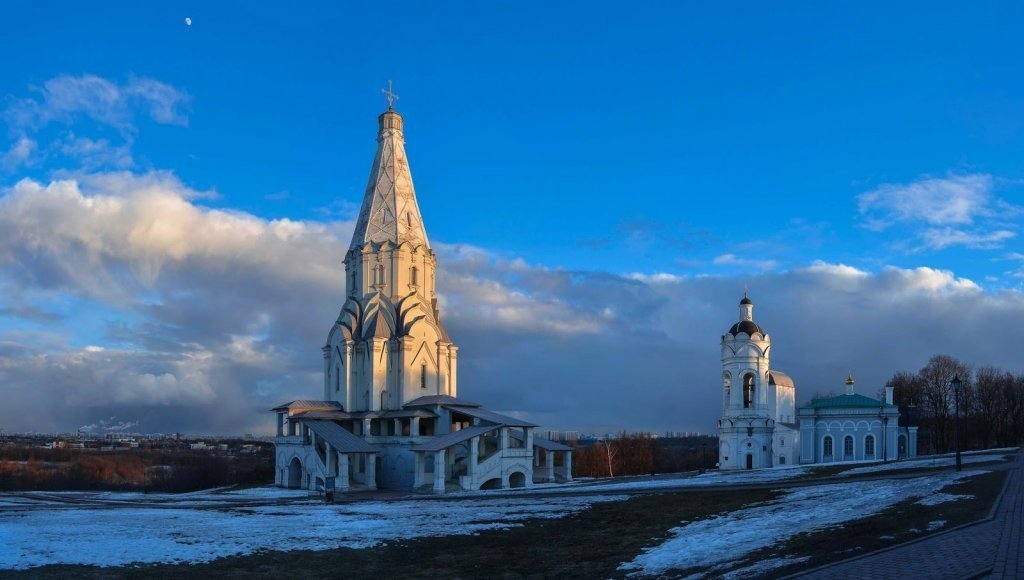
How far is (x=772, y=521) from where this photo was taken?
18.6 m

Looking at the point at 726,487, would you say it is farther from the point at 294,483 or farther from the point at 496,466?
the point at 294,483

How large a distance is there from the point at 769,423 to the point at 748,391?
2309 millimetres

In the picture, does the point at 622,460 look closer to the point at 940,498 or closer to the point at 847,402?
the point at 847,402

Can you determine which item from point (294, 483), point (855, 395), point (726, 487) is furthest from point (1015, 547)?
point (855, 395)

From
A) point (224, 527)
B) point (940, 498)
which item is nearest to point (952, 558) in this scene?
Answer: point (940, 498)

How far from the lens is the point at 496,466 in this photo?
136 feet

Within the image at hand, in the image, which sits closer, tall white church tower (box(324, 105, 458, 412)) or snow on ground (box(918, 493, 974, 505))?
snow on ground (box(918, 493, 974, 505))

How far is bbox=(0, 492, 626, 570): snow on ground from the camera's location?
18.2 meters

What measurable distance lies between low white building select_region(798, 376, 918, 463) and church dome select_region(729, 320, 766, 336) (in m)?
6.48

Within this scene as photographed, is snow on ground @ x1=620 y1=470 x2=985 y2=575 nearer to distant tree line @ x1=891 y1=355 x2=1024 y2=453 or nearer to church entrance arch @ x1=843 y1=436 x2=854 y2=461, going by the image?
church entrance arch @ x1=843 y1=436 x2=854 y2=461

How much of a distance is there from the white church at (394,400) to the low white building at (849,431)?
16.5 metres

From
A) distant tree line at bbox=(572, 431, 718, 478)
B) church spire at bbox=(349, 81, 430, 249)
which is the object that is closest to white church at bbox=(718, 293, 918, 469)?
distant tree line at bbox=(572, 431, 718, 478)

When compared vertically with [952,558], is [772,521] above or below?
below

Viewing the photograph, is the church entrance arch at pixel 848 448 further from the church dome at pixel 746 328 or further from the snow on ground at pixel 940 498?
the snow on ground at pixel 940 498
